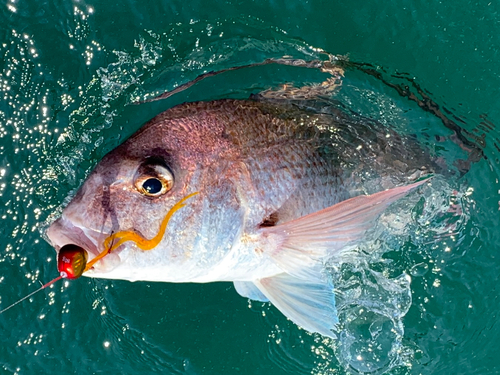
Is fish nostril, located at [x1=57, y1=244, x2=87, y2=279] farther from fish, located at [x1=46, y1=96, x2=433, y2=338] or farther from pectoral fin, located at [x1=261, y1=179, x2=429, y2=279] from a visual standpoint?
pectoral fin, located at [x1=261, y1=179, x2=429, y2=279]

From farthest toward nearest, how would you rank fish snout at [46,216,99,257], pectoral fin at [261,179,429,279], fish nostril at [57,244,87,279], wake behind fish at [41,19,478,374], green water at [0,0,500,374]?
green water at [0,0,500,374], wake behind fish at [41,19,478,374], pectoral fin at [261,179,429,279], fish snout at [46,216,99,257], fish nostril at [57,244,87,279]

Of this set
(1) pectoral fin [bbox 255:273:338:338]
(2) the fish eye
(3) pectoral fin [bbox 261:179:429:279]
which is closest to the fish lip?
(2) the fish eye

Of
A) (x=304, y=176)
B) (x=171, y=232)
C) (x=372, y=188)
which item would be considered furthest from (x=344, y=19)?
(x=171, y=232)

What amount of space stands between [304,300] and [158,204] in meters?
0.91

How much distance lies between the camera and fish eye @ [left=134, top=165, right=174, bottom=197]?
1.93m

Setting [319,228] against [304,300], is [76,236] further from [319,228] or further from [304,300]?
[304,300]

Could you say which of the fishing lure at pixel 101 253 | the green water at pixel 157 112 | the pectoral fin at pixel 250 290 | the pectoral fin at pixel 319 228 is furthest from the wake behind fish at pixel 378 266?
the fishing lure at pixel 101 253

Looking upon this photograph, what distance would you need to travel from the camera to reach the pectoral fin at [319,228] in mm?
1990

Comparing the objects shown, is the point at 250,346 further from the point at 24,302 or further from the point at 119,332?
the point at 24,302

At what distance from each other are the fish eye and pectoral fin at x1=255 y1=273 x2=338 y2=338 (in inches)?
29.8

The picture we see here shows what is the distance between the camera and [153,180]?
1941 millimetres

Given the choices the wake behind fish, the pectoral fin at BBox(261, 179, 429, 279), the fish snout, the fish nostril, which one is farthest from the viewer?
the wake behind fish

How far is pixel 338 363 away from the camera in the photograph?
338cm

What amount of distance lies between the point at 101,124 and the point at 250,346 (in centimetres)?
189
